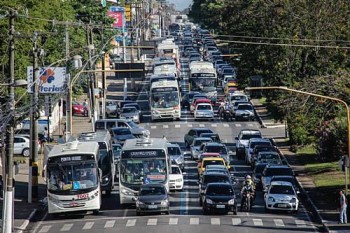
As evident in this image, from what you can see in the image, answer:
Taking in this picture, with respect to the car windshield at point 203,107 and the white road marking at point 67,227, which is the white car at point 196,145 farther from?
the white road marking at point 67,227

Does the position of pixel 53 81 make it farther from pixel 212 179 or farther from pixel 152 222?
pixel 152 222

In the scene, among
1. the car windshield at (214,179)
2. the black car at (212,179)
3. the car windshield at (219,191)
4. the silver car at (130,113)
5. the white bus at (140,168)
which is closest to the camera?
the car windshield at (219,191)

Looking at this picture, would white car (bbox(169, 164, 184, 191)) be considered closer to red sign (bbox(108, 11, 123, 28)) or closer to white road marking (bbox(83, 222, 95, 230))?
white road marking (bbox(83, 222, 95, 230))

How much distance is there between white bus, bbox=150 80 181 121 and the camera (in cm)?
9025

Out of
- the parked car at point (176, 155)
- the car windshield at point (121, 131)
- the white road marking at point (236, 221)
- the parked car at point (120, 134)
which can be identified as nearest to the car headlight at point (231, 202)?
the white road marking at point (236, 221)

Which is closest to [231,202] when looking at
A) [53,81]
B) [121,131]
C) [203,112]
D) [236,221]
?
[236,221]

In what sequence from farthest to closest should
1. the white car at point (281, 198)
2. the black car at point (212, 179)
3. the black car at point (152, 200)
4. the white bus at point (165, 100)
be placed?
the white bus at point (165, 100) → the black car at point (212, 179) → the white car at point (281, 198) → the black car at point (152, 200)

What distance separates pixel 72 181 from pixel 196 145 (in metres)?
22.5

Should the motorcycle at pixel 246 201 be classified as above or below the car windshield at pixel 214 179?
below

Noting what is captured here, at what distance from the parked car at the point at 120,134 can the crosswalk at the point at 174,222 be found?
2411cm

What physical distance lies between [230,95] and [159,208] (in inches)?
1975

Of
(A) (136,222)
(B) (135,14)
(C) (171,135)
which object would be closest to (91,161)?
(A) (136,222)

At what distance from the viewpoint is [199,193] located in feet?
188

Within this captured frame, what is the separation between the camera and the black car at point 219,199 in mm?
51031
